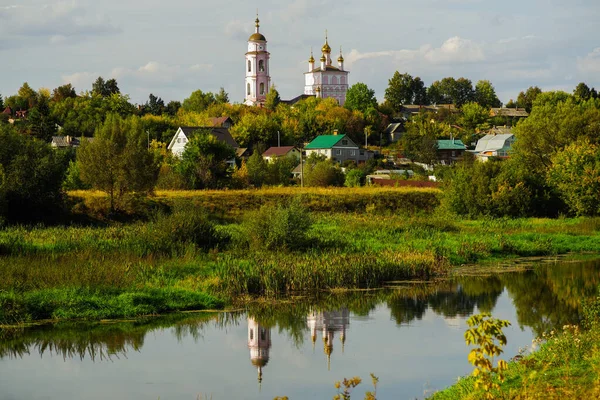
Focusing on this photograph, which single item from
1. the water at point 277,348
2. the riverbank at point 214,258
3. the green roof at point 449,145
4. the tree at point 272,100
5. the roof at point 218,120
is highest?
the tree at point 272,100

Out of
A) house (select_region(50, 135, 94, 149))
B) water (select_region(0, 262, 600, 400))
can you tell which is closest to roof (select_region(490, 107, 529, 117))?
house (select_region(50, 135, 94, 149))

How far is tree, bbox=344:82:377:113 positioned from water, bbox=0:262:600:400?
81.6 m

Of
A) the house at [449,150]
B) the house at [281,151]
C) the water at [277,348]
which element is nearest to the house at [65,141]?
→ the house at [281,151]

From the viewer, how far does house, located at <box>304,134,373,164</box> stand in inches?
3219

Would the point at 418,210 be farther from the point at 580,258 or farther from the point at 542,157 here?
the point at 580,258

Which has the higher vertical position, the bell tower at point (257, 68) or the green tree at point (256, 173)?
the bell tower at point (257, 68)

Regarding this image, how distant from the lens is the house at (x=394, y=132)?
336 feet

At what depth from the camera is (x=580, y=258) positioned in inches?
1276

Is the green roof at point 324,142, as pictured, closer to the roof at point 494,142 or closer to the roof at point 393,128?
the roof at point 494,142

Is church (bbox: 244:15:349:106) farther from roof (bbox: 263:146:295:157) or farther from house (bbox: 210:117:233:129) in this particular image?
roof (bbox: 263:146:295:157)

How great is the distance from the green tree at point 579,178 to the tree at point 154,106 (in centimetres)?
6805

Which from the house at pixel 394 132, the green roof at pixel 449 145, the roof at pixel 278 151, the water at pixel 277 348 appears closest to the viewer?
the water at pixel 277 348

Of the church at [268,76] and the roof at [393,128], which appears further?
the church at [268,76]

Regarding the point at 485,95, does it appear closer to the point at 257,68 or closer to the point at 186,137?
the point at 257,68
